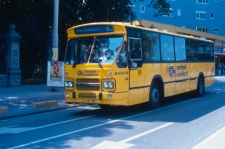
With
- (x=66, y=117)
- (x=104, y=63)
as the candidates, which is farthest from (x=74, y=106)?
(x=104, y=63)

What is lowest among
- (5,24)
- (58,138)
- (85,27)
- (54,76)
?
(58,138)

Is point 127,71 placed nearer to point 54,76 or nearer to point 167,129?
point 167,129

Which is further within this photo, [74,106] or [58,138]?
[74,106]

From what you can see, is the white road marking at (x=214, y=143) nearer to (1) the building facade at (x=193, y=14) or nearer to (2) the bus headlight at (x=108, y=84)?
(2) the bus headlight at (x=108, y=84)

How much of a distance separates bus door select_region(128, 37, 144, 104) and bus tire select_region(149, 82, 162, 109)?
0.86m

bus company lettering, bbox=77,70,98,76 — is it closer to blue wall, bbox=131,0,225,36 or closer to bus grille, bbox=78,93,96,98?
bus grille, bbox=78,93,96,98

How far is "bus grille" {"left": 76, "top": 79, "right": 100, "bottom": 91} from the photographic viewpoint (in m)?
10.4

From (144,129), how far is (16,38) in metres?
13.5

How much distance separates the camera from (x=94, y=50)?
425 inches

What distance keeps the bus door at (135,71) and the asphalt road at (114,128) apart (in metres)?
0.66

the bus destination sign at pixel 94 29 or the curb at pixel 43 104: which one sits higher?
the bus destination sign at pixel 94 29

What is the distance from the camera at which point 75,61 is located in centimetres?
1116

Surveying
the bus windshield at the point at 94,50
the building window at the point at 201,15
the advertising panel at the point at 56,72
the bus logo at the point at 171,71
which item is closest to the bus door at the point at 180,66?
the bus logo at the point at 171,71

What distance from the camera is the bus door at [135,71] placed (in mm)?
10688
